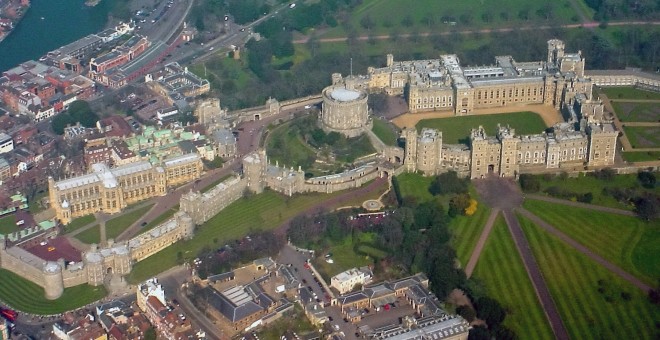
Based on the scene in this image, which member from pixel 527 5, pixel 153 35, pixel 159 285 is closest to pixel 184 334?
pixel 159 285

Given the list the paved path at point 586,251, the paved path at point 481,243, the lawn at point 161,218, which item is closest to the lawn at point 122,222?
the lawn at point 161,218

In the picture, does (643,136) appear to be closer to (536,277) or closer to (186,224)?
(536,277)

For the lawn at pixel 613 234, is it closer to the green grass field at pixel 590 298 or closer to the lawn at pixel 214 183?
the green grass field at pixel 590 298

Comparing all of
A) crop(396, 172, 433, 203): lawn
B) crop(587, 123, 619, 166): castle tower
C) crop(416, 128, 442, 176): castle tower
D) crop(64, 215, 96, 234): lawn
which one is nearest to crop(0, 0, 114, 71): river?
crop(64, 215, 96, 234): lawn

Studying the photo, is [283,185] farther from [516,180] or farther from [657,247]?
[657,247]

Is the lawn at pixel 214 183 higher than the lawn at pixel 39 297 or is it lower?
higher

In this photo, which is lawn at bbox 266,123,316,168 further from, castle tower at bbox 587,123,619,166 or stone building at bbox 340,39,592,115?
castle tower at bbox 587,123,619,166
